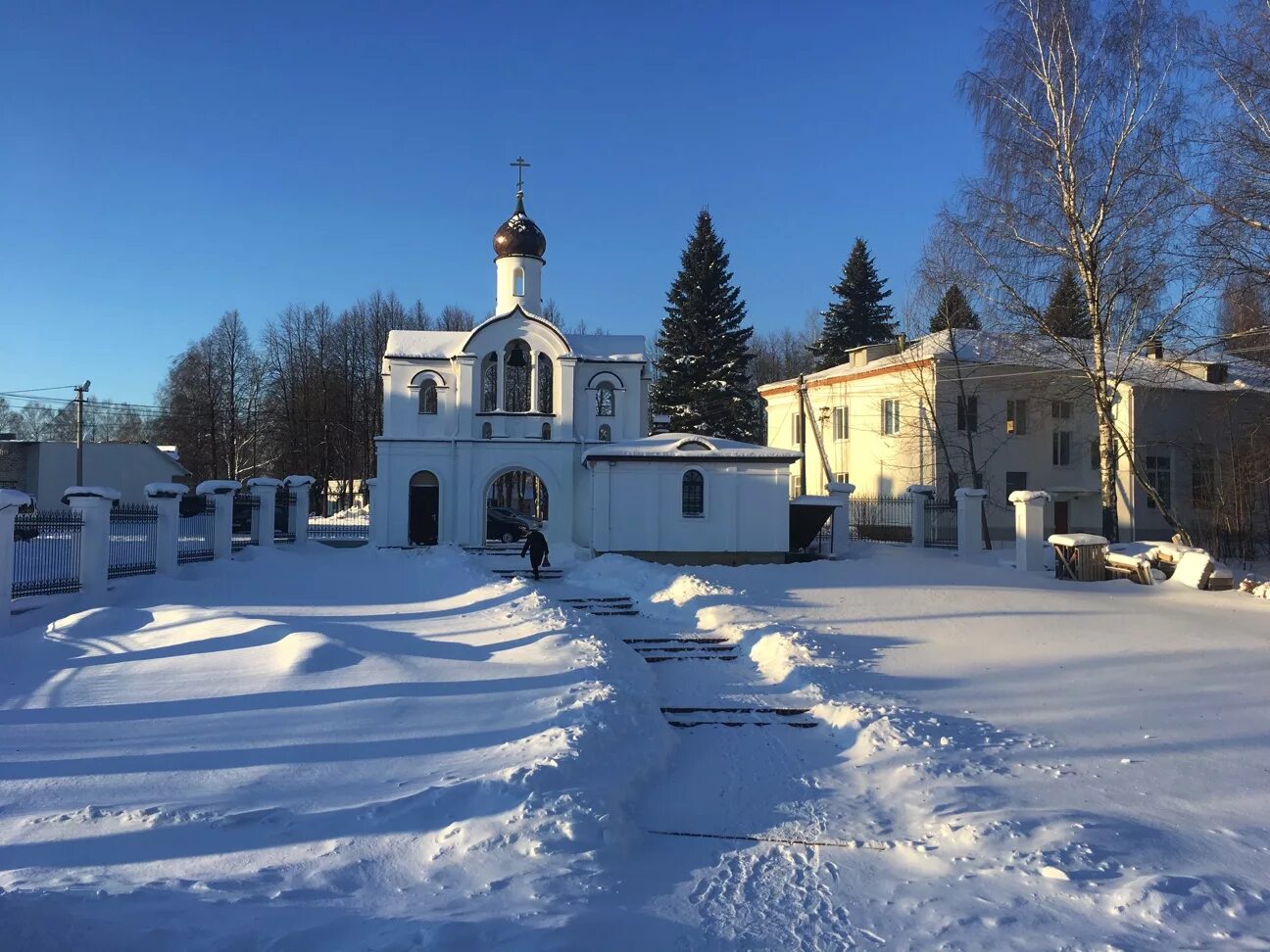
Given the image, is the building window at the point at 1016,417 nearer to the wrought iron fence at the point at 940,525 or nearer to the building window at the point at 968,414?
the building window at the point at 968,414

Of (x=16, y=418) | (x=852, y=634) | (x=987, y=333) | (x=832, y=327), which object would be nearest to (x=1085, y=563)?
(x=987, y=333)

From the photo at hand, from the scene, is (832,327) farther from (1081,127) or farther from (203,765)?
(203,765)

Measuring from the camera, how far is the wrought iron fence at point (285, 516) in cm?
2650

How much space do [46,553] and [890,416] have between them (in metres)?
28.4

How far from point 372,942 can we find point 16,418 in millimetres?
99360

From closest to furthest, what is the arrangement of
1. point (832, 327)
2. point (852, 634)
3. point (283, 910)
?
point (283, 910), point (852, 634), point (832, 327)

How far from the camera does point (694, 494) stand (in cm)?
2400

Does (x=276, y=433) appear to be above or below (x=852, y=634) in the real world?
above

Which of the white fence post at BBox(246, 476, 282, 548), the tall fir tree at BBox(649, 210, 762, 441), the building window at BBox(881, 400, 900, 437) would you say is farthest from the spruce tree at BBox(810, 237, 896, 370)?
the white fence post at BBox(246, 476, 282, 548)

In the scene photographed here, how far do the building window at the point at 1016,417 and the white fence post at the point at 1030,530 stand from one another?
12.8 meters

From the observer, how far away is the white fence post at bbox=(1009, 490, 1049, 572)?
69.8 feet

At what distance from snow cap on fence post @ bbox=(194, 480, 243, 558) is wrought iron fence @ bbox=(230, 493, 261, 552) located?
2.58 metres

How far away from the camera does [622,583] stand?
65.1ft

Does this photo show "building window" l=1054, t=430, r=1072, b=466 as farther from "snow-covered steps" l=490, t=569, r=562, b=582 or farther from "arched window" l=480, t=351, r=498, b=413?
"snow-covered steps" l=490, t=569, r=562, b=582
